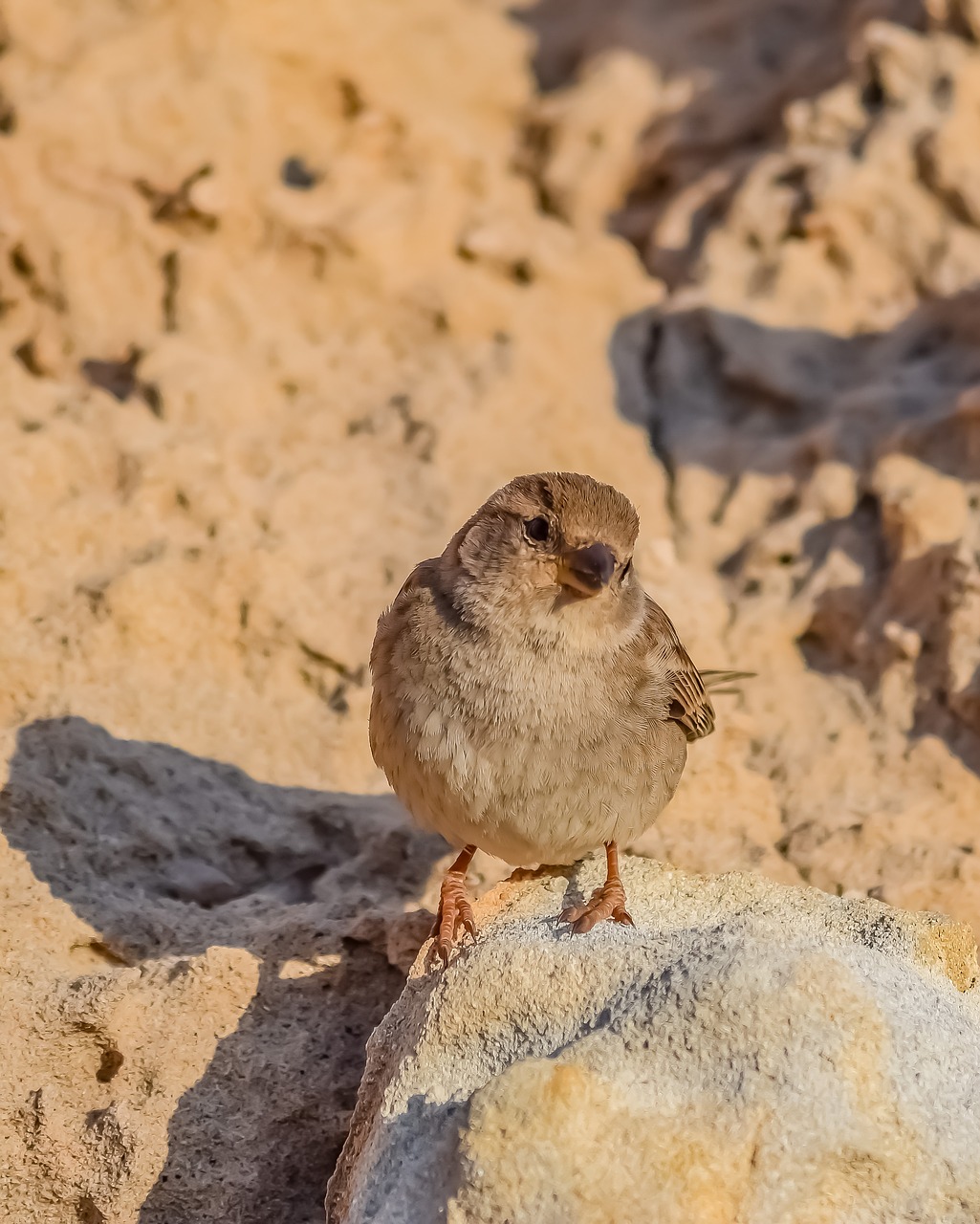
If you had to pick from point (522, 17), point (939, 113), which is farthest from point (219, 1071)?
point (522, 17)

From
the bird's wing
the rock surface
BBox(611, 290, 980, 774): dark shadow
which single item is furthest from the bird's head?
BBox(611, 290, 980, 774): dark shadow

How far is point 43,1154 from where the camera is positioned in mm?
3332

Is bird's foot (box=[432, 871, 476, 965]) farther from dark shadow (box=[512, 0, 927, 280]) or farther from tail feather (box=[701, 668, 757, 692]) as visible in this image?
dark shadow (box=[512, 0, 927, 280])

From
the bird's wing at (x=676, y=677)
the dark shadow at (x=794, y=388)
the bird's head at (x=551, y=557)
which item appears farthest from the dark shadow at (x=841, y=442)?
the bird's head at (x=551, y=557)

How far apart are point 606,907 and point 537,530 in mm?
1029

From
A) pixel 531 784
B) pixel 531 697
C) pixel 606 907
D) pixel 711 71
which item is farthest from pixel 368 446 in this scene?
pixel 711 71

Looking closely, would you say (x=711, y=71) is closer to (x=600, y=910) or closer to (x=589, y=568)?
(x=589, y=568)

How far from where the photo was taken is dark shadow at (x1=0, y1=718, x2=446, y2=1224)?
11.0 feet

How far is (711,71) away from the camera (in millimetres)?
7098

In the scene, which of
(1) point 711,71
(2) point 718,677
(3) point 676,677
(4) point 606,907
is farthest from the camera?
(1) point 711,71

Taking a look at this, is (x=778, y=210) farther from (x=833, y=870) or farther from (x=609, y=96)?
(x=833, y=870)

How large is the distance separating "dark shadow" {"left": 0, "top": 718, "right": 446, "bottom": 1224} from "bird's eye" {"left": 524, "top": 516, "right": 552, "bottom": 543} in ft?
3.76

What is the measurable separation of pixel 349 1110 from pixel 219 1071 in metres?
0.35

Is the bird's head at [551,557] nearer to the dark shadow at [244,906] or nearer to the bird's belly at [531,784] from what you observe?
the bird's belly at [531,784]
